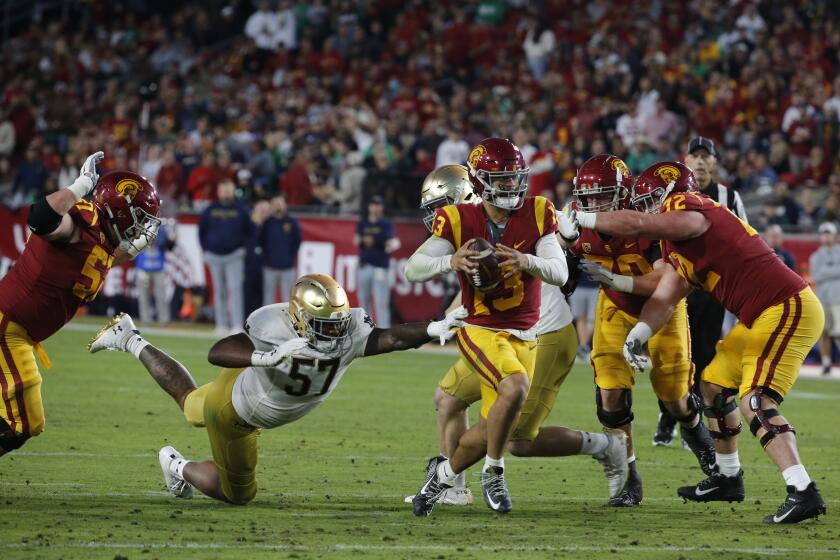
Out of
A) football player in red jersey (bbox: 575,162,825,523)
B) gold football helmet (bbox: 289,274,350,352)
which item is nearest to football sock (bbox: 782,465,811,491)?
football player in red jersey (bbox: 575,162,825,523)

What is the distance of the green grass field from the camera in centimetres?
583

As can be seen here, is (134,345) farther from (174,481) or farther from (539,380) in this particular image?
(539,380)

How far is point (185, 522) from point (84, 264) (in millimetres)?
1606

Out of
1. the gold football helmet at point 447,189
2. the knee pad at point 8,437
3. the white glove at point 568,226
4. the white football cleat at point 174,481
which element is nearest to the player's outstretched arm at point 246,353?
the white football cleat at point 174,481

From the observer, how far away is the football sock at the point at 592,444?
7.20 meters

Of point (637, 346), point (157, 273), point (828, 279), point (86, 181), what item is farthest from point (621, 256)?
point (157, 273)

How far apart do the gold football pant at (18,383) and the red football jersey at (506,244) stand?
7.50 feet

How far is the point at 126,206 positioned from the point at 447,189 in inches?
76.0

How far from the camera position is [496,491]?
675 centimetres

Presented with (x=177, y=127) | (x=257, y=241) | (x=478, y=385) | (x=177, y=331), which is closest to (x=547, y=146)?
(x=257, y=241)

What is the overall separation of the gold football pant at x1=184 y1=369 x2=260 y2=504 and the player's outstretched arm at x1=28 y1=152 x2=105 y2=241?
1135mm

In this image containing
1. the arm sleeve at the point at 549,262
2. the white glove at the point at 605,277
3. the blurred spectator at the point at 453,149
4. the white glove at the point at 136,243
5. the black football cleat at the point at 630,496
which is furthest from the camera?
the blurred spectator at the point at 453,149

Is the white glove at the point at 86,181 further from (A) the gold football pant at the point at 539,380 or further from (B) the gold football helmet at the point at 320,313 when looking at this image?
(A) the gold football pant at the point at 539,380

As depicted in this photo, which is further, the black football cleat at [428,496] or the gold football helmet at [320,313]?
the black football cleat at [428,496]
